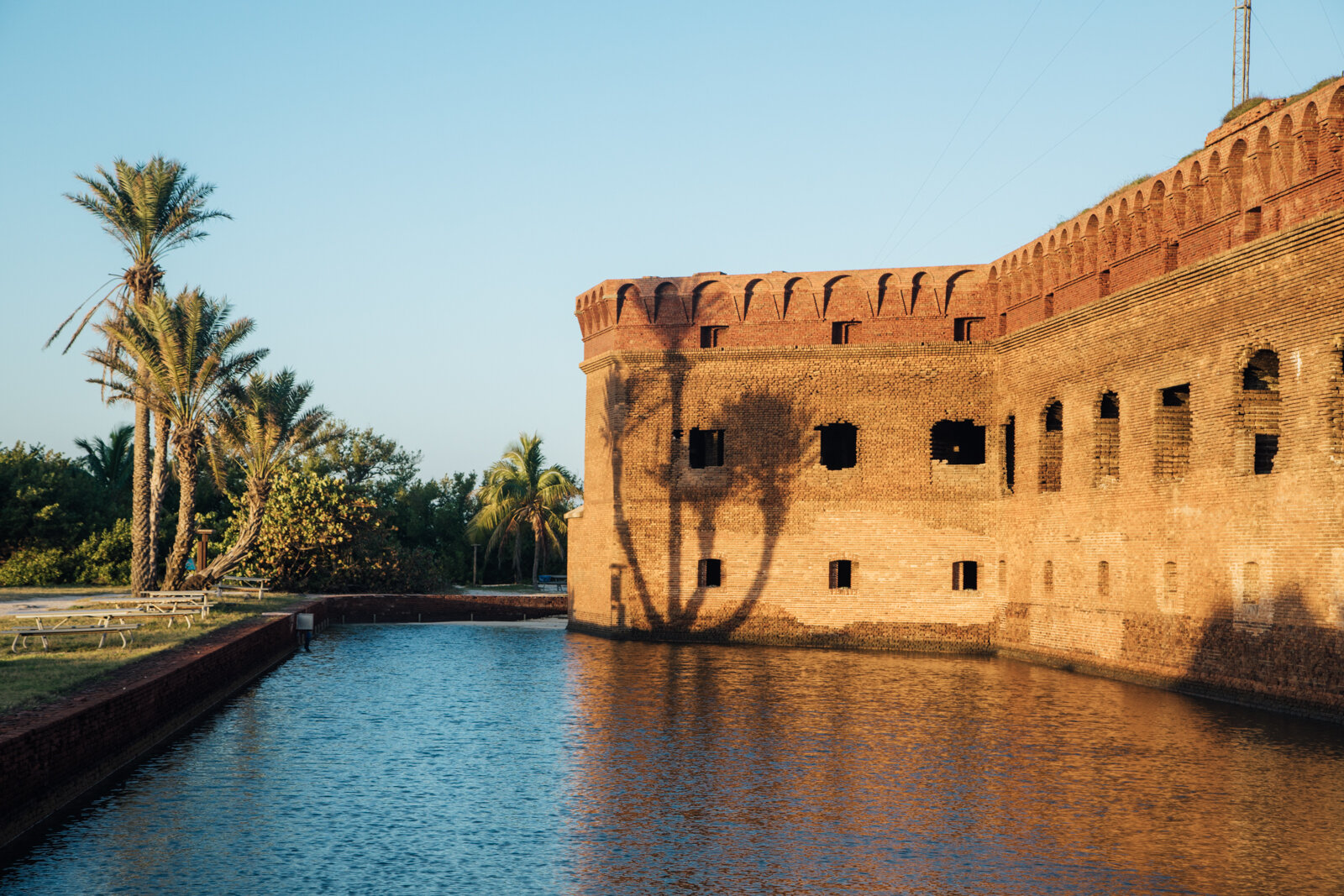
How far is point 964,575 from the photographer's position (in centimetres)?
2714

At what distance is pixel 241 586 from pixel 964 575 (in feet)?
65.7

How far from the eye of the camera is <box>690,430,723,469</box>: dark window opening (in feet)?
95.6

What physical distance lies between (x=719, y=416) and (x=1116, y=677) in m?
10.7

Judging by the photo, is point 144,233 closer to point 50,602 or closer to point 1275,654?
point 50,602

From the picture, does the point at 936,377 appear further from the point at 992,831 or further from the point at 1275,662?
the point at 992,831

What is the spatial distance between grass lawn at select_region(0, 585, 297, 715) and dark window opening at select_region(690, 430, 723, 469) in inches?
420

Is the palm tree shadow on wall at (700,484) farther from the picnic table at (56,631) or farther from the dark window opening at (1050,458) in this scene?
the picnic table at (56,631)

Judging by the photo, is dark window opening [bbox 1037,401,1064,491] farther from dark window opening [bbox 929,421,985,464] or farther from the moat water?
the moat water

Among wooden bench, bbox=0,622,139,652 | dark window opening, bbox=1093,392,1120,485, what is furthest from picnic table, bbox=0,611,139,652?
dark window opening, bbox=1093,392,1120,485

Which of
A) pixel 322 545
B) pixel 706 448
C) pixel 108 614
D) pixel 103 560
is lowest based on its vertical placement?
pixel 108 614

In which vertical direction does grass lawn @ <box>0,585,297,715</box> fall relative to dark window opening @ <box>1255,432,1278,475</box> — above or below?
below

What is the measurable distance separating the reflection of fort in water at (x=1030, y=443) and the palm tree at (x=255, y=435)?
7813 millimetres

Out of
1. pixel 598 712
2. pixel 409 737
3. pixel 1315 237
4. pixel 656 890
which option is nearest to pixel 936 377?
pixel 1315 237

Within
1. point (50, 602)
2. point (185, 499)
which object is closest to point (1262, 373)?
point (185, 499)
